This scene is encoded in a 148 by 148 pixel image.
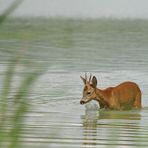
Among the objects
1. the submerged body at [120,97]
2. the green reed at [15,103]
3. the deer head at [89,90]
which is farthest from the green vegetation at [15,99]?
the submerged body at [120,97]

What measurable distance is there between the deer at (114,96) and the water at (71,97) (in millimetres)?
166

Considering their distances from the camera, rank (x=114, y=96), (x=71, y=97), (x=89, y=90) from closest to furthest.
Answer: (x=89, y=90) < (x=114, y=96) < (x=71, y=97)

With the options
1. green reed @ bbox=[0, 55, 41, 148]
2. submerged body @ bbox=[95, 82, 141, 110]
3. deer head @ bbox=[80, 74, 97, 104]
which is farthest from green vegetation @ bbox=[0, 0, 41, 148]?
submerged body @ bbox=[95, 82, 141, 110]

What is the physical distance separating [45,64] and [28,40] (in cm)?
14

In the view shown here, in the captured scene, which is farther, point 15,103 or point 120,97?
point 120,97

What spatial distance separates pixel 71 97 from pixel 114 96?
3.32 feet

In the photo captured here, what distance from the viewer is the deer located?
12523 millimetres

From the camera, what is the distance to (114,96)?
12.8m

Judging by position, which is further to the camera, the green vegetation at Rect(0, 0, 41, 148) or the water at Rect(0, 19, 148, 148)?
the water at Rect(0, 19, 148, 148)

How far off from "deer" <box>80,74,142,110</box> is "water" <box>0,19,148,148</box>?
0.17 m

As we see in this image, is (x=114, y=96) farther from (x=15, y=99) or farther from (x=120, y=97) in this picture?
(x=15, y=99)

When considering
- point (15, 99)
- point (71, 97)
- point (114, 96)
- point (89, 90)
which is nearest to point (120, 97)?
point (114, 96)

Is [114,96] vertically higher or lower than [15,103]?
higher

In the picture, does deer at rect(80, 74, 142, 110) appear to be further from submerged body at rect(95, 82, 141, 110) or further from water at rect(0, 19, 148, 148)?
water at rect(0, 19, 148, 148)
